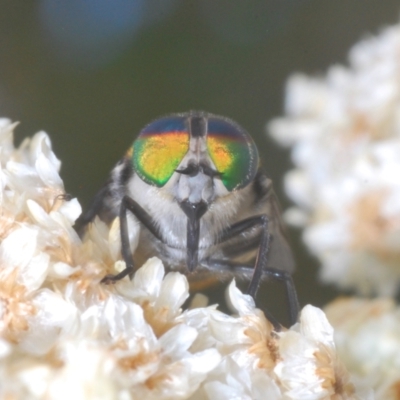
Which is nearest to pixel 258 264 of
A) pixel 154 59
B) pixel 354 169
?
pixel 354 169

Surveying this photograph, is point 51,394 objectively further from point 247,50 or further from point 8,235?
point 247,50

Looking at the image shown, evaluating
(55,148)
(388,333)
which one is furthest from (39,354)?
(55,148)

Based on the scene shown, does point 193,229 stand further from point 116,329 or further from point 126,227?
point 116,329

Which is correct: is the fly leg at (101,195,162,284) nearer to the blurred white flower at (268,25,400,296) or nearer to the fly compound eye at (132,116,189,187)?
the fly compound eye at (132,116,189,187)

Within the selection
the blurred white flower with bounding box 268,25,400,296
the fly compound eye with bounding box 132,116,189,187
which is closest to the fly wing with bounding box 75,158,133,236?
the fly compound eye with bounding box 132,116,189,187

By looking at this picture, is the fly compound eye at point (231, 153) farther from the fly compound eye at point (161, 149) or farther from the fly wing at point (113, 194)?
the fly wing at point (113, 194)

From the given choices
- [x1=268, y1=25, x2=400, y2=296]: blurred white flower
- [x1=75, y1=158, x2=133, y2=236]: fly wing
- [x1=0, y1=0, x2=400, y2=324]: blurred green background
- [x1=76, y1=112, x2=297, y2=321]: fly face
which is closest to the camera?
[x1=76, y1=112, x2=297, y2=321]: fly face
